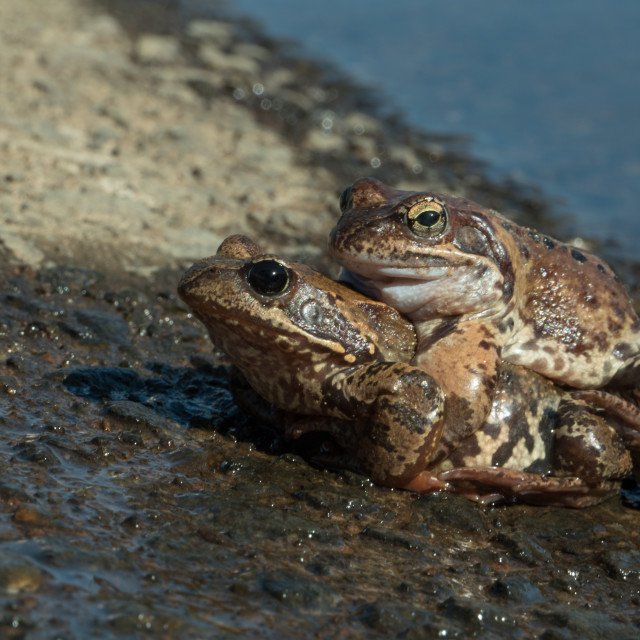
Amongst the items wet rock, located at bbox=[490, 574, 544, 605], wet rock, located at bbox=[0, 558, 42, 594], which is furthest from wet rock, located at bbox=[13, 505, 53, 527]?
wet rock, located at bbox=[490, 574, 544, 605]

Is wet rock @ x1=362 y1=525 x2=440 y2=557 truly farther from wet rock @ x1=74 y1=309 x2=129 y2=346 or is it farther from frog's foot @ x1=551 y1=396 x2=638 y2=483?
wet rock @ x1=74 y1=309 x2=129 y2=346

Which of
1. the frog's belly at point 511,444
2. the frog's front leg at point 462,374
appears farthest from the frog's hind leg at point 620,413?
the frog's front leg at point 462,374

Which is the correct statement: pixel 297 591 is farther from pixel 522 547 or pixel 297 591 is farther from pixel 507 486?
pixel 507 486

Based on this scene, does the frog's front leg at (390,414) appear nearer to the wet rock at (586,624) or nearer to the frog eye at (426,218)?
the frog eye at (426,218)

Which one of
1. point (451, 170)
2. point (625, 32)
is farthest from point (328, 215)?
point (625, 32)

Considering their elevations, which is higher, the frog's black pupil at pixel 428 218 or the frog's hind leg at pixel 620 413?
the frog's black pupil at pixel 428 218

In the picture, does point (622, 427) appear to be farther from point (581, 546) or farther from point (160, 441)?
point (160, 441)

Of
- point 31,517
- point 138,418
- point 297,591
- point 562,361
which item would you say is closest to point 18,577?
point 31,517
